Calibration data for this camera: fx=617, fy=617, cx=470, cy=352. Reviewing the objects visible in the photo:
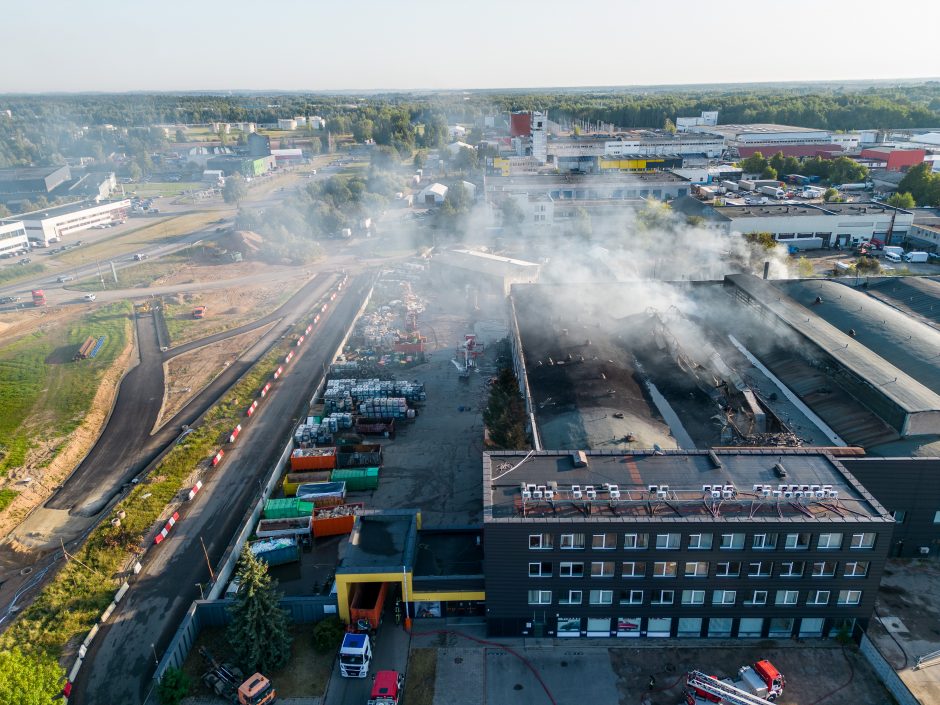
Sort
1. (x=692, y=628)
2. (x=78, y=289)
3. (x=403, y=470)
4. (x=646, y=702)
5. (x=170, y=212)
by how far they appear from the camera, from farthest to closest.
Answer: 1. (x=170, y=212)
2. (x=78, y=289)
3. (x=403, y=470)
4. (x=692, y=628)
5. (x=646, y=702)

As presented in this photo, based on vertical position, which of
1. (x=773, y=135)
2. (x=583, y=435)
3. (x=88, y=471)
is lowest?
(x=88, y=471)

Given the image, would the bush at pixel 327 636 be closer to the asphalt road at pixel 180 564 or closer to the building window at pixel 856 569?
the asphalt road at pixel 180 564

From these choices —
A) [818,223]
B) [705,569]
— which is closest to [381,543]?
[705,569]

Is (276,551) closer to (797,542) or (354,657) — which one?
(354,657)

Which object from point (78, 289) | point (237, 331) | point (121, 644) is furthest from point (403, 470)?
point (78, 289)

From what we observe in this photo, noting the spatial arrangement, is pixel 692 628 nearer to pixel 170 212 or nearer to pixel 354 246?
pixel 354 246

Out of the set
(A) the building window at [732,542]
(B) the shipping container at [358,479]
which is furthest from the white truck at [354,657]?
(A) the building window at [732,542]

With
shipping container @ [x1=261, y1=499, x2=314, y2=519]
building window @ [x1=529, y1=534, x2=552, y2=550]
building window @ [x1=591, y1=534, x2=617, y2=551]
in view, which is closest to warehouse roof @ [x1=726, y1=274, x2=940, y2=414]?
building window @ [x1=591, y1=534, x2=617, y2=551]
